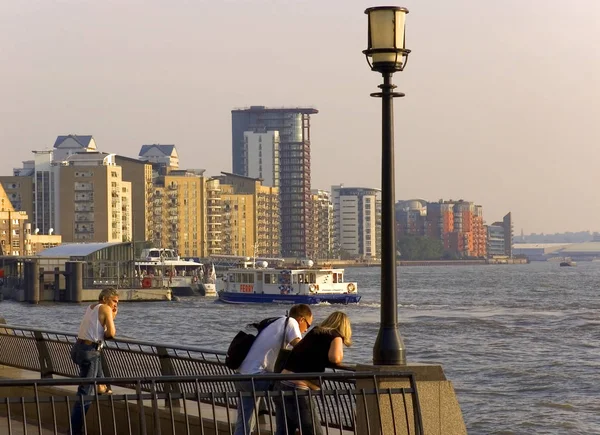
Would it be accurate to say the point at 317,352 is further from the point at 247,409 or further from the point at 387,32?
the point at 387,32

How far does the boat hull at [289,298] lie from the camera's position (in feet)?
338

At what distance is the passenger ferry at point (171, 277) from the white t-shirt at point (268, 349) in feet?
387

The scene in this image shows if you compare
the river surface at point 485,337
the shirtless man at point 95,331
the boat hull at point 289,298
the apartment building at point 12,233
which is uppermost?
the apartment building at point 12,233

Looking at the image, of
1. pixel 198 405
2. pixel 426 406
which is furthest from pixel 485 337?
pixel 198 405

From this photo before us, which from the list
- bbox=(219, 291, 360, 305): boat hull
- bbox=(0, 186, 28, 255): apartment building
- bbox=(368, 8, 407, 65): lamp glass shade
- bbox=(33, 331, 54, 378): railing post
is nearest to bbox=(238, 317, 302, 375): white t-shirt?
bbox=(368, 8, 407, 65): lamp glass shade

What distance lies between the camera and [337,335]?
11375 mm

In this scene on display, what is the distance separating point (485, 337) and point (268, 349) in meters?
53.8

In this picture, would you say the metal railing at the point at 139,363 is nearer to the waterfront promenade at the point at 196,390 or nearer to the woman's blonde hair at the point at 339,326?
the waterfront promenade at the point at 196,390

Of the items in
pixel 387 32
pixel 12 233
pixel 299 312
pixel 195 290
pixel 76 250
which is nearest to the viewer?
pixel 299 312

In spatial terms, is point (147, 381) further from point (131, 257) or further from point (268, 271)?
point (131, 257)

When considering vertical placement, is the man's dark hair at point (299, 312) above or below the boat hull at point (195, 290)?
above

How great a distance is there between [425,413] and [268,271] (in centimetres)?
9494

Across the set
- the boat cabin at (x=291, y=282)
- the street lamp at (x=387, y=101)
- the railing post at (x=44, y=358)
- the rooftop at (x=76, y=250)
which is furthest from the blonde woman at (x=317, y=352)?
the rooftop at (x=76, y=250)

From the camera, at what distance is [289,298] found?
104500 millimetres
